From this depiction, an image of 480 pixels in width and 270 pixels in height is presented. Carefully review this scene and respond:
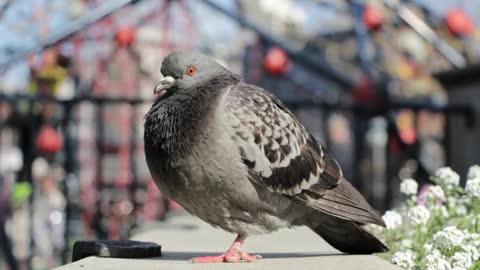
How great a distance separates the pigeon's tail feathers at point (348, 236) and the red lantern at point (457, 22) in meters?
4.99

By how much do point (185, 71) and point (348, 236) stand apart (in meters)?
1.03

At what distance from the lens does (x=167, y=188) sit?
11.2 feet

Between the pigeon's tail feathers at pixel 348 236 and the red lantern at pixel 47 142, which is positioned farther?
the red lantern at pixel 47 142

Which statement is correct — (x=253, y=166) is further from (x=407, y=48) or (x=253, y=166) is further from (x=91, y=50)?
(x=407, y=48)

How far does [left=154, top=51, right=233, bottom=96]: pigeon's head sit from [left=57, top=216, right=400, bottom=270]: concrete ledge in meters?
0.71

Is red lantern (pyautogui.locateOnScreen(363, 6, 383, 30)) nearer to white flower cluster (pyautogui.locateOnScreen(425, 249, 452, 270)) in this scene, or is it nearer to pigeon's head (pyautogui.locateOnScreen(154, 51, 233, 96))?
pigeon's head (pyautogui.locateOnScreen(154, 51, 233, 96))

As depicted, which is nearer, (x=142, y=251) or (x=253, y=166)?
(x=253, y=166)

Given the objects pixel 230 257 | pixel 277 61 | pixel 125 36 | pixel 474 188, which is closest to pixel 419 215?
pixel 474 188

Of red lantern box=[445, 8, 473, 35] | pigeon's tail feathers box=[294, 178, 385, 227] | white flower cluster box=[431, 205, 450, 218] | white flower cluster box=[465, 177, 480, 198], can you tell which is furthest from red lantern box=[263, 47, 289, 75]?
pigeon's tail feathers box=[294, 178, 385, 227]

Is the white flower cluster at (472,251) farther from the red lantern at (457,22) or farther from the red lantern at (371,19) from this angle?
the red lantern at (371,19)

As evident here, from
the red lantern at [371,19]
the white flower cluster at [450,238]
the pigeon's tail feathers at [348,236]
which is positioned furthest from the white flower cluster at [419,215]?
the red lantern at [371,19]

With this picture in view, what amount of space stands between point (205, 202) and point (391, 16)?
7372 millimetres

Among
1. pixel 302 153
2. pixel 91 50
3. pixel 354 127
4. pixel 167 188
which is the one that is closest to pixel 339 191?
pixel 302 153

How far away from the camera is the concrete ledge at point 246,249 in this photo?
340cm
